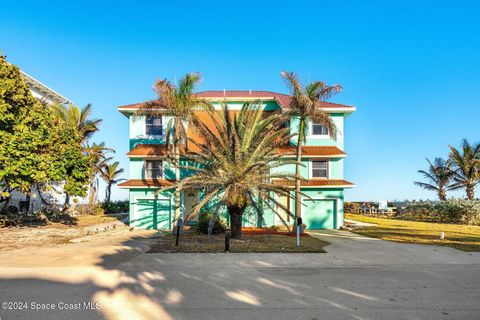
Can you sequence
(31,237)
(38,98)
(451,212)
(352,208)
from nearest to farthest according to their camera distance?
(31,237) < (451,212) < (38,98) < (352,208)

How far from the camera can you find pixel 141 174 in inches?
763

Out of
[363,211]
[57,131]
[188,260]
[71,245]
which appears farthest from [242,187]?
[363,211]

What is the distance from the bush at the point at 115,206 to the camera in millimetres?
31603

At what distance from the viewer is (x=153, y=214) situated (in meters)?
18.9

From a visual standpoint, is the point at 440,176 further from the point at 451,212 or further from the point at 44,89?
the point at 44,89

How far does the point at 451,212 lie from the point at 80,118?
37826 millimetres

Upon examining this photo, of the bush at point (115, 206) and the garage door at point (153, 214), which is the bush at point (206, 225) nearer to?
the garage door at point (153, 214)

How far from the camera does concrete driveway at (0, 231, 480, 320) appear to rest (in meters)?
5.48

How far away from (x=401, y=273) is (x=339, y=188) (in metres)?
11.0

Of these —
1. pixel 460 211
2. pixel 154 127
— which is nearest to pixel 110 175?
pixel 154 127

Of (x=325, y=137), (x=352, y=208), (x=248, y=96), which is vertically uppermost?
(x=248, y=96)

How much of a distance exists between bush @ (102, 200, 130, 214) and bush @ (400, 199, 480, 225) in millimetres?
33953

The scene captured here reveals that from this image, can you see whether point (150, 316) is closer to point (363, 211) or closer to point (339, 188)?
point (339, 188)

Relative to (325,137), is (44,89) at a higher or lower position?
higher
